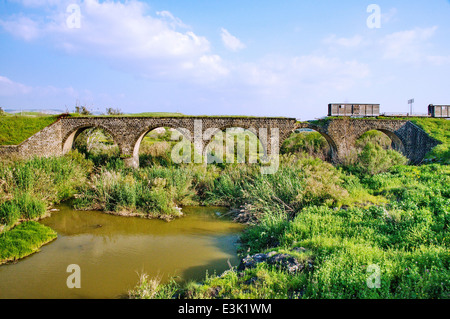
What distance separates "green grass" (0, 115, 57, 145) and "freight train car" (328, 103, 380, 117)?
17502 mm

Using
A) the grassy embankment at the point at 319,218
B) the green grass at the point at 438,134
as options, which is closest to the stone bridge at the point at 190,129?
the green grass at the point at 438,134

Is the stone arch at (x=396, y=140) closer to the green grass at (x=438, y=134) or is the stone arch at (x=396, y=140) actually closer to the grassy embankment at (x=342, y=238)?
the green grass at (x=438, y=134)

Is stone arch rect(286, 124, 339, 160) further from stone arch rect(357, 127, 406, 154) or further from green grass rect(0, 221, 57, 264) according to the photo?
green grass rect(0, 221, 57, 264)

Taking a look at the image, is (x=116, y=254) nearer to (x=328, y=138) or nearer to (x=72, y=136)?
(x=72, y=136)

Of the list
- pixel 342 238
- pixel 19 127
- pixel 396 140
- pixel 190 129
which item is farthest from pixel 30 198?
pixel 396 140

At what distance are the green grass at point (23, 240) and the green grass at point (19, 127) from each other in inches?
404

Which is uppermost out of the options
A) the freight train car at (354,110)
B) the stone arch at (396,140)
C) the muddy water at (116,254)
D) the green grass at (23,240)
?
the freight train car at (354,110)

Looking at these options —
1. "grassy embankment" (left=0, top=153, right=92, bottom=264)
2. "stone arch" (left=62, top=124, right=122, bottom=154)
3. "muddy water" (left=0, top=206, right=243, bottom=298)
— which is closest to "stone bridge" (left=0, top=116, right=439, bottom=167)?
"stone arch" (left=62, top=124, right=122, bottom=154)

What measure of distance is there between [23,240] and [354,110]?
1913cm

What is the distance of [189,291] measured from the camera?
4.75m

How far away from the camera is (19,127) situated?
1697 centimetres

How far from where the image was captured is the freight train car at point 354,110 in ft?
63.4
